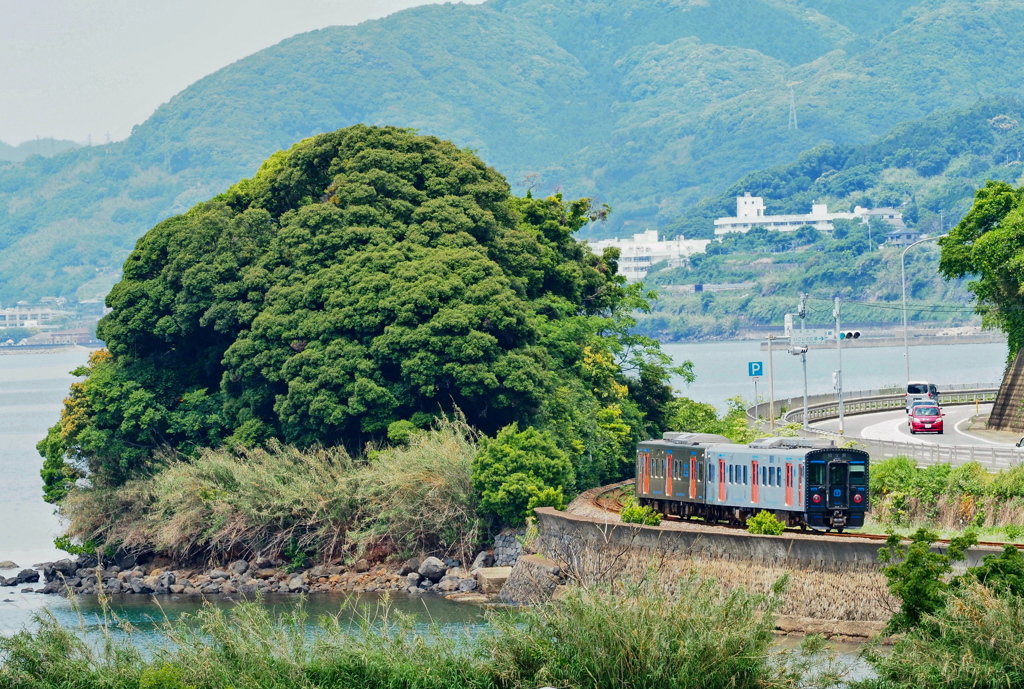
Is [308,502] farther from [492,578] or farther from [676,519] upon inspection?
[676,519]

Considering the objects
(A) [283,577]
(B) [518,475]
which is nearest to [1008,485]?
(B) [518,475]

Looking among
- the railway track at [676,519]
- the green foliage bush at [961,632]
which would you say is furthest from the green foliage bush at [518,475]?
the green foliage bush at [961,632]

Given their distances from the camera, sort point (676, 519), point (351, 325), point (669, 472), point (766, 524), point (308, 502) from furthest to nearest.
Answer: point (351, 325) < point (308, 502) < point (676, 519) < point (669, 472) < point (766, 524)

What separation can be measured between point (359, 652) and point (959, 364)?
163 metres

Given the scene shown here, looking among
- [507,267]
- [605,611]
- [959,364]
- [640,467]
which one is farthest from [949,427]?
[959,364]

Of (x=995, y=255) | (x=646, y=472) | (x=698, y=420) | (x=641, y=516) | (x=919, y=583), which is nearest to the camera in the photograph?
(x=919, y=583)

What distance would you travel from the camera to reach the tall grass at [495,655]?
18.7 metres

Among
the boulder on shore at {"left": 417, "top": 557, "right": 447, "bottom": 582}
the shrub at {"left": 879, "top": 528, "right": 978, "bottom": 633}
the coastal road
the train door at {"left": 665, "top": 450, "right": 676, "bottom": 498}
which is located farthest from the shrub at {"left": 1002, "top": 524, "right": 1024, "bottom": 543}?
the boulder on shore at {"left": 417, "top": 557, "right": 447, "bottom": 582}

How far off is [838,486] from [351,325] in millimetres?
18200

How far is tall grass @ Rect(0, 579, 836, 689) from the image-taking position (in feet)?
61.5

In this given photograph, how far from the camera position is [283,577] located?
134 ft

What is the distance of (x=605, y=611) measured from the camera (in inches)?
757

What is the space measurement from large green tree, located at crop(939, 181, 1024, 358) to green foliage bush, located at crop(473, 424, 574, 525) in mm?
18359

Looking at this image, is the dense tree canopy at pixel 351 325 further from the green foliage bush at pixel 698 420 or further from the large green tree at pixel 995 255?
the large green tree at pixel 995 255
